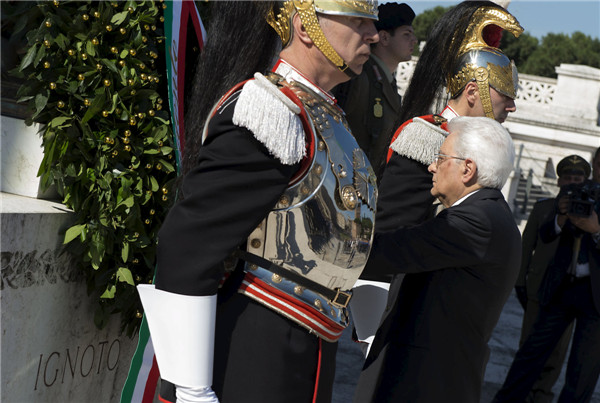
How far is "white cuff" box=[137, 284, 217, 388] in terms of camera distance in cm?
171

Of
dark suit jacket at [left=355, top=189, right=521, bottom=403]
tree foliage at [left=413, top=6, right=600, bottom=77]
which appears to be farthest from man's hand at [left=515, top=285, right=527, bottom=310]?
tree foliage at [left=413, top=6, right=600, bottom=77]

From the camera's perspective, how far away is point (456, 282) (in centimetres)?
244

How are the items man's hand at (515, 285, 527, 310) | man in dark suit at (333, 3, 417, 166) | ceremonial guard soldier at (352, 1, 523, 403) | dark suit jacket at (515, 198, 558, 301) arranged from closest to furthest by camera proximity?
ceremonial guard soldier at (352, 1, 523, 403) → man in dark suit at (333, 3, 417, 166) → dark suit jacket at (515, 198, 558, 301) → man's hand at (515, 285, 527, 310)

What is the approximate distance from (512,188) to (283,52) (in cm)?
1712

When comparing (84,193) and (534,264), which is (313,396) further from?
(534,264)

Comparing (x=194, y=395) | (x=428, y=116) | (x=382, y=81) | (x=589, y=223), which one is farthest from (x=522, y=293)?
(x=194, y=395)

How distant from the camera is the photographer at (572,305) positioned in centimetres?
478

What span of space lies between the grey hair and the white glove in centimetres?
122

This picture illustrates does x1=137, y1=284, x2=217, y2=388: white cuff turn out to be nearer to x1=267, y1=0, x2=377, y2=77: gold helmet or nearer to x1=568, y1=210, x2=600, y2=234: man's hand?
x1=267, y1=0, x2=377, y2=77: gold helmet

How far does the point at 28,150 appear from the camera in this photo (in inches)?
108

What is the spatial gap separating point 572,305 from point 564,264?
28 cm

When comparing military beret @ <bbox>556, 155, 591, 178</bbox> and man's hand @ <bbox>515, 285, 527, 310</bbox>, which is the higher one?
military beret @ <bbox>556, 155, 591, 178</bbox>

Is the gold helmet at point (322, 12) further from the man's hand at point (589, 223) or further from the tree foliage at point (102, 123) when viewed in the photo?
the man's hand at point (589, 223)

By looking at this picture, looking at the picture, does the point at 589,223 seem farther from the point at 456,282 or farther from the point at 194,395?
the point at 194,395
